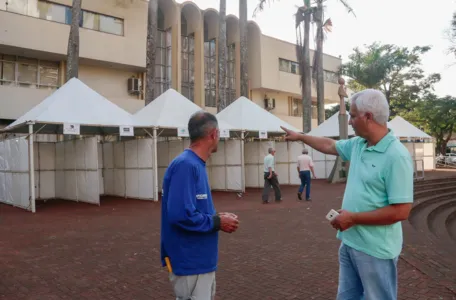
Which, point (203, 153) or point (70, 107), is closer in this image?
point (203, 153)

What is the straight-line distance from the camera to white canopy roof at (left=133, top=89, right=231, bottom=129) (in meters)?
14.7

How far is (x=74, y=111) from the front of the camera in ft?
41.6

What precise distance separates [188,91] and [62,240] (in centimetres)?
2057

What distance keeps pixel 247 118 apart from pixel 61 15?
38.4 feet

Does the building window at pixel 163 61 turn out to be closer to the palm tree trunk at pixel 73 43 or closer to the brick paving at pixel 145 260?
the palm tree trunk at pixel 73 43

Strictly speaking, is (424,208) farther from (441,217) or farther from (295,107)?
(295,107)

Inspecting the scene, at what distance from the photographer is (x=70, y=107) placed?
41.7 ft

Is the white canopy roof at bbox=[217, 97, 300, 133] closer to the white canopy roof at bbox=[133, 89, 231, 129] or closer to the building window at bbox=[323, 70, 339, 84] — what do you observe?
the white canopy roof at bbox=[133, 89, 231, 129]

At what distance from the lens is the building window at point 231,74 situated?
2992cm

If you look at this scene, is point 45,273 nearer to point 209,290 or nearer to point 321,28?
point 209,290

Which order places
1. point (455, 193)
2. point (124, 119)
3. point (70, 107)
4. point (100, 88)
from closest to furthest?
1. point (70, 107)
2. point (124, 119)
3. point (455, 193)
4. point (100, 88)

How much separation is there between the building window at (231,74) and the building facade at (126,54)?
8 centimetres

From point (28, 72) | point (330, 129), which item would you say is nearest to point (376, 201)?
point (330, 129)

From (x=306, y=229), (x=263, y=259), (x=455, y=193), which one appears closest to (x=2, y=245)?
(x=263, y=259)
